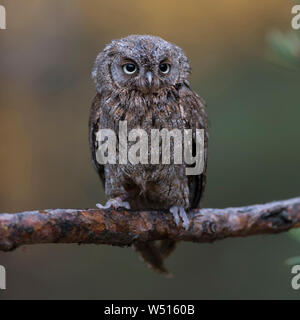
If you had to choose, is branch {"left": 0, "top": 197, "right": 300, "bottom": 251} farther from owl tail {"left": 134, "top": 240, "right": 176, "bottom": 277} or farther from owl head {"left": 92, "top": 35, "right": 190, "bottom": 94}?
owl head {"left": 92, "top": 35, "right": 190, "bottom": 94}

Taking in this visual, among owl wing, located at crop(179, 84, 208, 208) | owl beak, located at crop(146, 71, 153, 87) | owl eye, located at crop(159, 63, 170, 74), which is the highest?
owl eye, located at crop(159, 63, 170, 74)

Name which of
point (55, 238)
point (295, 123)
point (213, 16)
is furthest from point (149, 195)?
point (213, 16)

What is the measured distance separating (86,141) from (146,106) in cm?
199

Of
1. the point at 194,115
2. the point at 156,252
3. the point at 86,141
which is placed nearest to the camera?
the point at 194,115

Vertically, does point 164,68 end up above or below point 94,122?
above

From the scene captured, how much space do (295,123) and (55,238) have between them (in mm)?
2466

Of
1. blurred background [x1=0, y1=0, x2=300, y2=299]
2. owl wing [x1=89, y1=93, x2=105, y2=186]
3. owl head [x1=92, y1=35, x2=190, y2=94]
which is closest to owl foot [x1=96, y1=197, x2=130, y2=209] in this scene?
owl wing [x1=89, y1=93, x2=105, y2=186]

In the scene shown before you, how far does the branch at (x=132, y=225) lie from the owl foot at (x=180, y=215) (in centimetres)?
2

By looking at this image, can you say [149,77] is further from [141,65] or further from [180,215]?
[180,215]

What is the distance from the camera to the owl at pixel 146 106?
2137 mm

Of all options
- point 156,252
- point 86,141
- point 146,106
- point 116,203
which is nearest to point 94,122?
point 146,106

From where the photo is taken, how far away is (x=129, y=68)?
2186mm

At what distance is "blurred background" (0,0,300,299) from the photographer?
3.63 metres

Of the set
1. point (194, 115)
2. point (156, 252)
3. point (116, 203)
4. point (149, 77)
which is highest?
point (149, 77)
